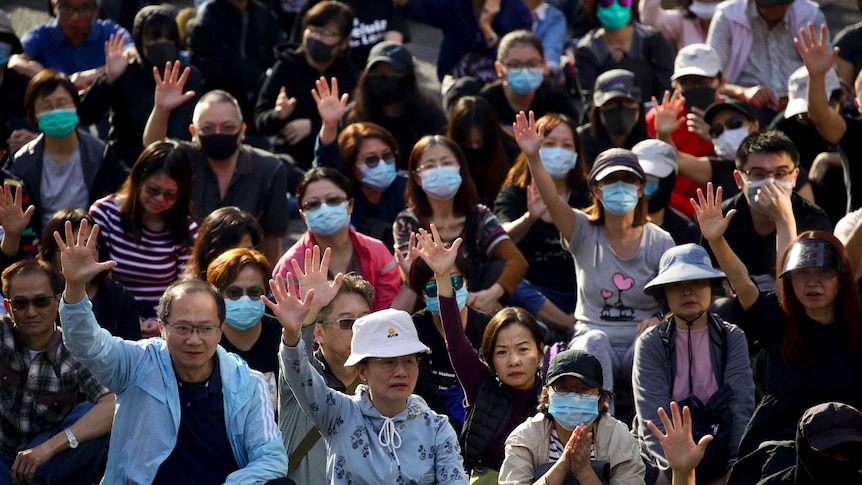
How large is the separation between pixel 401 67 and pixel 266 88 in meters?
1.28

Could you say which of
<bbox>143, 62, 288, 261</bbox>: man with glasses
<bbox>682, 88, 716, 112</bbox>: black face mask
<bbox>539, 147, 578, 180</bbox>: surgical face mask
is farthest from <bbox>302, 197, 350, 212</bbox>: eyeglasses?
<bbox>682, 88, 716, 112</bbox>: black face mask

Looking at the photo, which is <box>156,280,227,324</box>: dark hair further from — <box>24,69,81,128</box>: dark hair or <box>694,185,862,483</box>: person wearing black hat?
<box>24,69,81,128</box>: dark hair

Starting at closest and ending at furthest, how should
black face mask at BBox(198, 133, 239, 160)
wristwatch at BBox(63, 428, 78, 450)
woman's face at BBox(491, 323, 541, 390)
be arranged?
wristwatch at BBox(63, 428, 78, 450) < woman's face at BBox(491, 323, 541, 390) < black face mask at BBox(198, 133, 239, 160)

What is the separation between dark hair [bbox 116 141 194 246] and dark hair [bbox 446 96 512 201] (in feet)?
6.82

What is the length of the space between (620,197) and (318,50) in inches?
142

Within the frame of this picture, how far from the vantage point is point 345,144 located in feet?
31.0

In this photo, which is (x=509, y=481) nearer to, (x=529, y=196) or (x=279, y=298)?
(x=279, y=298)

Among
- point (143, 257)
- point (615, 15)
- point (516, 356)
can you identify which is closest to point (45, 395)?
point (143, 257)

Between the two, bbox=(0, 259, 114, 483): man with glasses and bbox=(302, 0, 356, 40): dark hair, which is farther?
bbox=(302, 0, 356, 40): dark hair

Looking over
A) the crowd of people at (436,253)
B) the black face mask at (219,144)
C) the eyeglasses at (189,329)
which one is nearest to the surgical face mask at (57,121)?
the crowd of people at (436,253)

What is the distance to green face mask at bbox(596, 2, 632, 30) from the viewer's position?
11305 mm

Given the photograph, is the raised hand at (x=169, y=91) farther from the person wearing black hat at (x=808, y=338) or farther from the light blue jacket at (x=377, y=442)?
the person wearing black hat at (x=808, y=338)

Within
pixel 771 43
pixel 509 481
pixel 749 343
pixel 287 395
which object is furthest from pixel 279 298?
pixel 771 43

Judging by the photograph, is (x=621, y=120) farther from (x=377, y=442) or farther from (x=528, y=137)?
(x=377, y=442)
